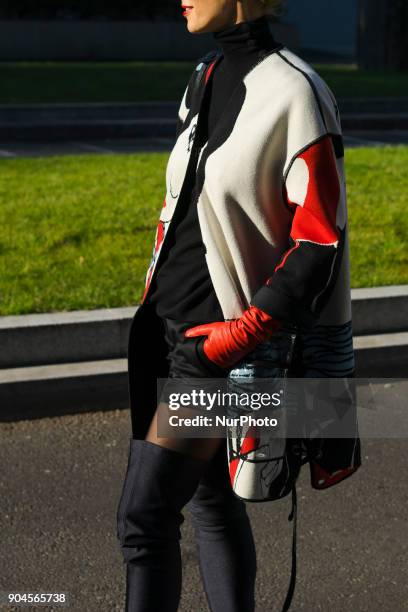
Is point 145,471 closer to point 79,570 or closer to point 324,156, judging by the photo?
point 324,156

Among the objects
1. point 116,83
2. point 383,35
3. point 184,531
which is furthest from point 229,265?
point 383,35

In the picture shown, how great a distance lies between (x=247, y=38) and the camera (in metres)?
2.56

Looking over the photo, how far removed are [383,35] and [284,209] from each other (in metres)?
26.5

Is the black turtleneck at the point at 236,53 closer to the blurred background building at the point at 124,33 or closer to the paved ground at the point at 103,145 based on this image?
the paved ground at the point at 103,145

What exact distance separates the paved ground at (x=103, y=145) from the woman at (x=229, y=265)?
36.3 feet

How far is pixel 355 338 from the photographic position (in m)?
6.05

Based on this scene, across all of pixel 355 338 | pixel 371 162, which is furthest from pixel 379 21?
pixel 355 338

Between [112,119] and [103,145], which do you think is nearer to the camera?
[103,145]

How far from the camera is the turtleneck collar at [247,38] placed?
255 cm

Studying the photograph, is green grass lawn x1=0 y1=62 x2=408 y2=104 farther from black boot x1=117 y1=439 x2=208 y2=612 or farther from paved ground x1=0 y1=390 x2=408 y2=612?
black boot x1=117 y1=439 x2=208 y2=612

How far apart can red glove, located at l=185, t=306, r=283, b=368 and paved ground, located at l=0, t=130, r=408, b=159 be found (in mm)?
11287

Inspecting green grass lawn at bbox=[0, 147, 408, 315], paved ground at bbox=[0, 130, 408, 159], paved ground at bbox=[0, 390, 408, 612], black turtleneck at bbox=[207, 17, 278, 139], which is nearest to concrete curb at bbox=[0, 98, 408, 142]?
paved ground at bbox=[0, 130, 408, 159]

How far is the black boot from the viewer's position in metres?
2.63

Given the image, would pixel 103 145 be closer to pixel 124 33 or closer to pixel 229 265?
pixel 229 265
